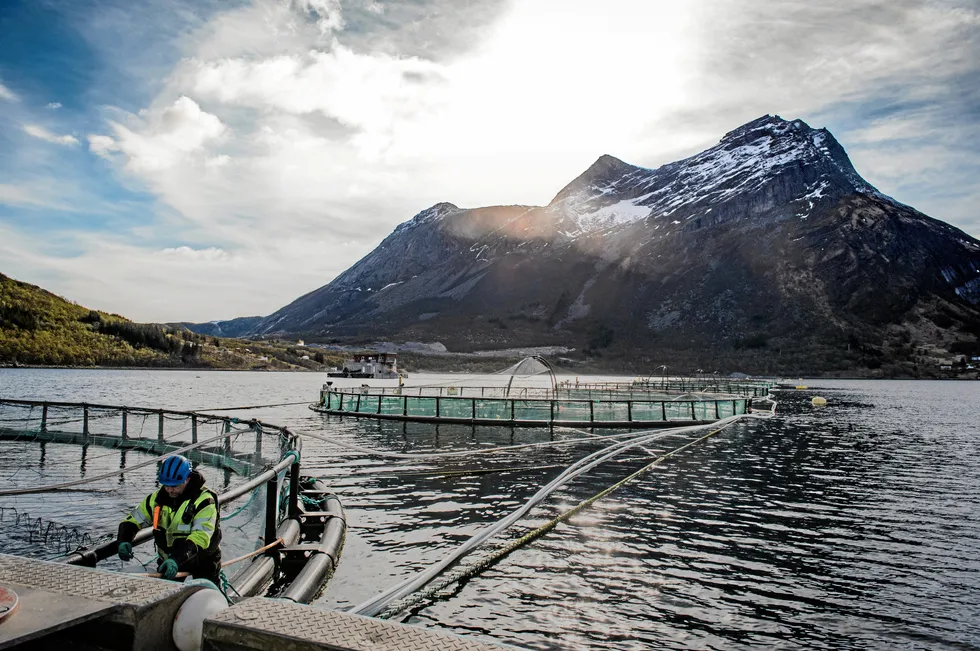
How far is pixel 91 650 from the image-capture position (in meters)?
4.32

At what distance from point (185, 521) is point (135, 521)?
0.62m

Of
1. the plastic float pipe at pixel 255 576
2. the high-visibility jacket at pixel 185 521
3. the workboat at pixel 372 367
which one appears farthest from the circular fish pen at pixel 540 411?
the workboat at pixel 372 367

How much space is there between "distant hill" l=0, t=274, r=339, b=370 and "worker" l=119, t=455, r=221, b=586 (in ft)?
584

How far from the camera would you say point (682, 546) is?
1475 centimetres

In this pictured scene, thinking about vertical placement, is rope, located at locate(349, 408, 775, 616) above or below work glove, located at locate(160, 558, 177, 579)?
below

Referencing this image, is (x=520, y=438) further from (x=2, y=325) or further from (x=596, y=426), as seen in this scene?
(x=2, y=325)

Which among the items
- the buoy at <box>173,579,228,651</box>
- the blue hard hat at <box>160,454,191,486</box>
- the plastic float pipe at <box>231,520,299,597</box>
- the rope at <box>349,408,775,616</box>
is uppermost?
the blue hard hat at <box>160,454,191,486</box>

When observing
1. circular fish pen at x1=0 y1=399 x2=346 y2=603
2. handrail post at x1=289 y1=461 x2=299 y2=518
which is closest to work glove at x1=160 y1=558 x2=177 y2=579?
circular fish pen at x1=0 y1=399 x2=346 y2=603

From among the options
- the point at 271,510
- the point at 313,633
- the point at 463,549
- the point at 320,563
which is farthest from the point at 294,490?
the point at 313,633

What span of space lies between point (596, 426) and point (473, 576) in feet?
101

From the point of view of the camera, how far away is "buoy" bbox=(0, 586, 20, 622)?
161 inches

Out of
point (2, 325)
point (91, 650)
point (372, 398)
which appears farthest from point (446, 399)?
point (2, 325)

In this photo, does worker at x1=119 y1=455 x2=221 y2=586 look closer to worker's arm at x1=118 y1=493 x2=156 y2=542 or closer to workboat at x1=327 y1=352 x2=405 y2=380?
worker's arm at x1=118 y1=493 x2=156 y2=542

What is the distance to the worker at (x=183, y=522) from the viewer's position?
704 centimetres
